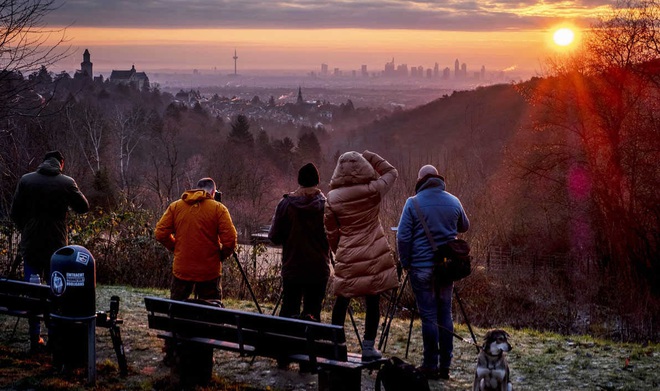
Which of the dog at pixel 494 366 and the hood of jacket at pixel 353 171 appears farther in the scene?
the hood of jacket at pixel 353 171

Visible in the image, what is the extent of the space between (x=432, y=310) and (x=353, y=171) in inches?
63.2

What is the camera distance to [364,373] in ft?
26.6

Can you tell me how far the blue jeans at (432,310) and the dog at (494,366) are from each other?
3.79 ft

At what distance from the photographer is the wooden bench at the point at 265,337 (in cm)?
654

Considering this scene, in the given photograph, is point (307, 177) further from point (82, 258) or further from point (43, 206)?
point (43, 206)

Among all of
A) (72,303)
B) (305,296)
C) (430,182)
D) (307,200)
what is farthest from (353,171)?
(72,303)

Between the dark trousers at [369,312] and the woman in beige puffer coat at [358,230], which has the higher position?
the woman in beige puffer coat at [358,230]

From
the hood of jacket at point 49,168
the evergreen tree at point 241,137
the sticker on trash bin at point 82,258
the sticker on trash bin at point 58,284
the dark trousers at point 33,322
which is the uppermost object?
the evergreen tree at point 241,137

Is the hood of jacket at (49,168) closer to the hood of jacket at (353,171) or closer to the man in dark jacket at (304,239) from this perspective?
the man in dark jacket at (304,239)

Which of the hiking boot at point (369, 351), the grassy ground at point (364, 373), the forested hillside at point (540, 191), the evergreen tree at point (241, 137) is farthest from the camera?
the evergreen tree at point (241, 137)

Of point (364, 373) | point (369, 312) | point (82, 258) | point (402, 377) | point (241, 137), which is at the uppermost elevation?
point (241, 137)

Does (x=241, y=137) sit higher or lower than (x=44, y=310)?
higher

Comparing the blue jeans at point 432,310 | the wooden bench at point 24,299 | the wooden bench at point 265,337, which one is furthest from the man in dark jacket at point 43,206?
the blue jeans at point 432,310

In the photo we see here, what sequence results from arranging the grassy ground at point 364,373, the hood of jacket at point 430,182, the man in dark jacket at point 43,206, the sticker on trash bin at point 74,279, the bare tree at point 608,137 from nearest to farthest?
1. the sticker on trash bin at point 74,279
2. the grassy ground at point 364,373
3. the hood of jacket at point 430,182
4. the man in dark jacket at point 43,206
5. the bare tree at point 608,137
